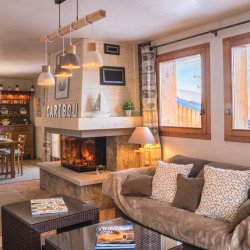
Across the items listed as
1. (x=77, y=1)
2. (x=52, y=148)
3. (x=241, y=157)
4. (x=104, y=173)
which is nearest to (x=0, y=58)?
(x=52, y=148)

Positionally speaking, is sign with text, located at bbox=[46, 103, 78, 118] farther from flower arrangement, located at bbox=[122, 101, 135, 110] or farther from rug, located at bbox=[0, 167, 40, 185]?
rug, located at bbox=[0, 167, 40, 185]

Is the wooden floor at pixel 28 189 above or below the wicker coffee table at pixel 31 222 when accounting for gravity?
below

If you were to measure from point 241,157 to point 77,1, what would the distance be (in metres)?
2.38

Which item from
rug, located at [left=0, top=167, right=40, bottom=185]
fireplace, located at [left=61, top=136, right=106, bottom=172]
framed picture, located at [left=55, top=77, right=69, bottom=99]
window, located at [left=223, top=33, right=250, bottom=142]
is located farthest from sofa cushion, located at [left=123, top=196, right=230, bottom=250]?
rug, located at [left=0, top=167, right=40, bottom=185]

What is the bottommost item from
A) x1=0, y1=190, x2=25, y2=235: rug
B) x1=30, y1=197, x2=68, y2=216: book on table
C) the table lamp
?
x1=0, y1=190, x2=25, y2=235: rug

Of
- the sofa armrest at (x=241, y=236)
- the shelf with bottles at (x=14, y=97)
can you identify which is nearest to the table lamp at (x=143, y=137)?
the sofa armrest at (x=241, y=236)

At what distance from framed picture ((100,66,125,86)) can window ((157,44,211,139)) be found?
56 centimetres

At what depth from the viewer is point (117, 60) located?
4.76 metres

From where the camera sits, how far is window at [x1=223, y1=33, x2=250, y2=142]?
3492 millimetres

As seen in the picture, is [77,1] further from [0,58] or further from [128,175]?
[0,58]

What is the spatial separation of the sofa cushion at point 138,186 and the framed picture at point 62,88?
199 cm

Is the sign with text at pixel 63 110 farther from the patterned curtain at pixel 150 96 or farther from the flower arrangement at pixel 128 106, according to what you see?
the patterned curtain at pixel 150 96

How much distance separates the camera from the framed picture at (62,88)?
16.2ft

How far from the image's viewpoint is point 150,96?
183 inches
